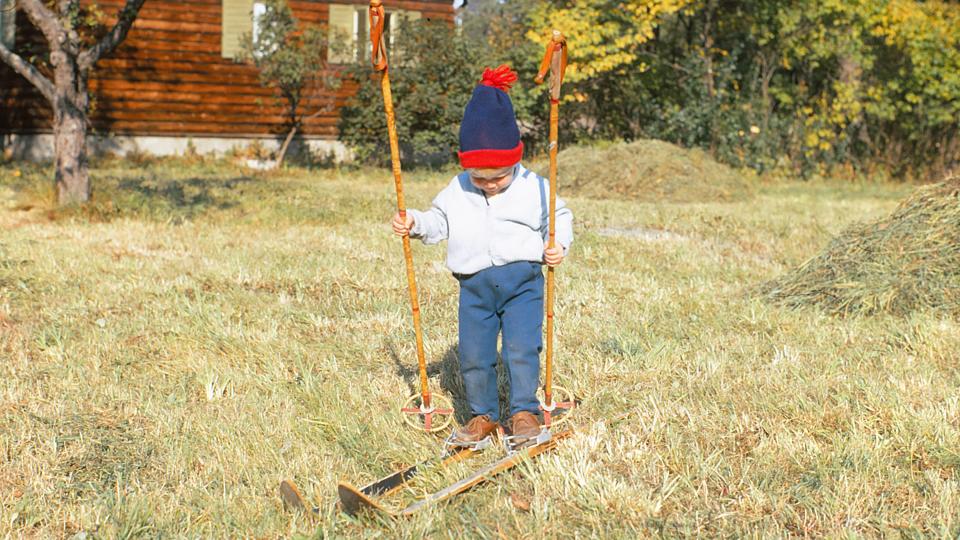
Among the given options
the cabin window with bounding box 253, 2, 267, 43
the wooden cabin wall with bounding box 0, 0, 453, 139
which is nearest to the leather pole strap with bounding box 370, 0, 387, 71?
the cabin window with bounding box 253, 2, 267, 43

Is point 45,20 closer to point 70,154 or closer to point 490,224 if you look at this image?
point 70,154

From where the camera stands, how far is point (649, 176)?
15.0m

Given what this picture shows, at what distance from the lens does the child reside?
4.13 metres

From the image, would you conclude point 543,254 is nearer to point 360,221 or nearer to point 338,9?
point 360,221

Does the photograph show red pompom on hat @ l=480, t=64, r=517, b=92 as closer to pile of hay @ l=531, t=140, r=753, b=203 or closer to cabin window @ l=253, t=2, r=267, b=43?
pile of hay @ l=531, t=140, r=753, b=203

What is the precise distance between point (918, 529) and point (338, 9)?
18940 millimetres

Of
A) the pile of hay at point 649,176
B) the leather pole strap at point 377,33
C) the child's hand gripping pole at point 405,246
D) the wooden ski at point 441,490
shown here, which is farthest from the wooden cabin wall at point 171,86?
the wooden ski at point 441,490

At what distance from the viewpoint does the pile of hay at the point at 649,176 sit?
14711 mm

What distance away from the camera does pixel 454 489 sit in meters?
3.64

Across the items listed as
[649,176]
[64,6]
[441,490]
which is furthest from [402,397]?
[649,176]

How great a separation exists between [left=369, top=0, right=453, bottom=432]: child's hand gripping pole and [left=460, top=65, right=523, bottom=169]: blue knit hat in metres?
0.30

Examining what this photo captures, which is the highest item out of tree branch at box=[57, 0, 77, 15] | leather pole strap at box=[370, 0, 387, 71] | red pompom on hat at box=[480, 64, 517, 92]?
tree branch at box=[57, 0, 77, 15]

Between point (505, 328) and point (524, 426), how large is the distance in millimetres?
428

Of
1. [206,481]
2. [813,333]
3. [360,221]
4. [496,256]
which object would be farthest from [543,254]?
[360,221]
